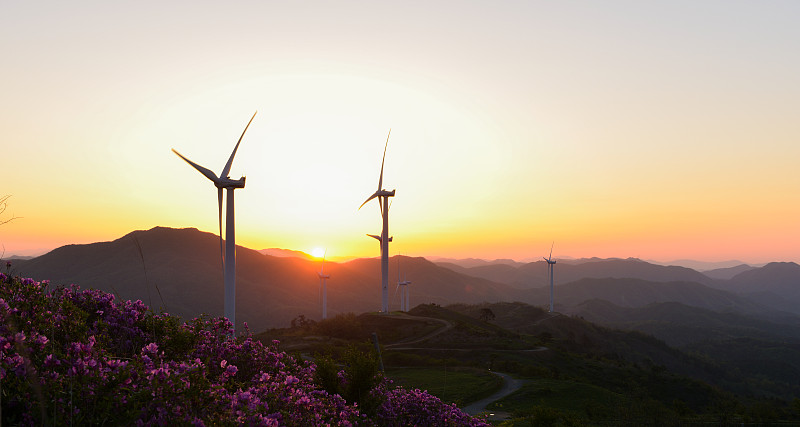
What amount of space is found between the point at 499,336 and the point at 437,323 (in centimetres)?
1250

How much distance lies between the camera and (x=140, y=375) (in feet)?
29.3

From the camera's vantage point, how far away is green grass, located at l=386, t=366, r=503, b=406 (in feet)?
151

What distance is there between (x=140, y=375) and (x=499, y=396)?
43002 millimetres

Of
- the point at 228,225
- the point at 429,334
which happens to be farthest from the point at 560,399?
the point at 429,334

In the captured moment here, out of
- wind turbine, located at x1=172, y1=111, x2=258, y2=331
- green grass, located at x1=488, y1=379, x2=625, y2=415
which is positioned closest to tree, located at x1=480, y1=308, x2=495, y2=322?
green grass, located at x1=488, y1=379, x2=625, y2=415

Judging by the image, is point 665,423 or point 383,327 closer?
point 665,423

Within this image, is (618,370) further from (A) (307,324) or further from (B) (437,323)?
(A) (307,324)

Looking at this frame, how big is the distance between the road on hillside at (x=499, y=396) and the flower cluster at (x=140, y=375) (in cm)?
2790

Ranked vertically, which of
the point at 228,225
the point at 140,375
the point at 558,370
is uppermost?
the point at 228,225

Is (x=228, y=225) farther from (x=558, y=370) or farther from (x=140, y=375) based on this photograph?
(x=558, y=370)

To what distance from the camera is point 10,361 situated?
28.1 ft

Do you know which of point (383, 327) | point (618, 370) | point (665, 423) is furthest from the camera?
point (383, 327)

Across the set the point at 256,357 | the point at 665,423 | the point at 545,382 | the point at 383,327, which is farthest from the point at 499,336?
the point at 256,357

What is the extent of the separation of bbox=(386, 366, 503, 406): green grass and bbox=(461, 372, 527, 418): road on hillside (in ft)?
1.99
